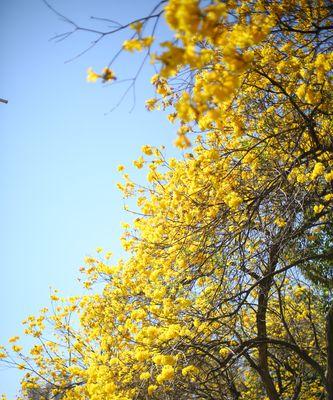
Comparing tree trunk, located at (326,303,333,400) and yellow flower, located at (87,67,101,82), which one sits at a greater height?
yellow flower, located at (87,67,101,82)

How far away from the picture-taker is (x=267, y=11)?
3066 mm

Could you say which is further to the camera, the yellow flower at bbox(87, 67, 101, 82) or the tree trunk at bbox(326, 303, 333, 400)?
the tree trunk at bbox(326, 303, 333, 400)

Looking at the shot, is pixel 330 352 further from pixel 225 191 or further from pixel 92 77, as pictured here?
pixel 92 77

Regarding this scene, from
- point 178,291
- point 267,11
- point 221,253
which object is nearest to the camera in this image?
point 267,11

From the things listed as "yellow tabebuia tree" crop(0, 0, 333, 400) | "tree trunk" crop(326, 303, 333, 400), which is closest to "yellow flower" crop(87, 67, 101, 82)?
"yellow tabebuia tree" crop(0, 0, 333, 400)

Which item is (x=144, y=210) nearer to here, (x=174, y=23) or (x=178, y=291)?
(x=178, y=291)

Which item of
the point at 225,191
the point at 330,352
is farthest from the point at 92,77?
the point at 330,352

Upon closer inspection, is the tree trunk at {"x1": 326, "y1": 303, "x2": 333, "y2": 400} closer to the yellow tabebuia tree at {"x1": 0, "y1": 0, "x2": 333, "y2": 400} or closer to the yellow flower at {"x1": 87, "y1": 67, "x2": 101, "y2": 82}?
the yellow tabebuia tree at {"x1": 0, "y1": 0, "x2": 333, "y2": 400}

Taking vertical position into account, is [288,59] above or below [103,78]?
above

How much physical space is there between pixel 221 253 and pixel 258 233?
503 mm

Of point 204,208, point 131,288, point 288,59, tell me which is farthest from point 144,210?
point 288,59

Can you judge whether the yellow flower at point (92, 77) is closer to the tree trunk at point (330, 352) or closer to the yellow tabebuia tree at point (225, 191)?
the yellow tabebuia tree at point (225, 191)

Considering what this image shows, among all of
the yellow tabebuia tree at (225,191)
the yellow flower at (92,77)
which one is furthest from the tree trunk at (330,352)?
the yellow flower at (92,77)

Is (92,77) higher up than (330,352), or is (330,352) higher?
(92,77)
